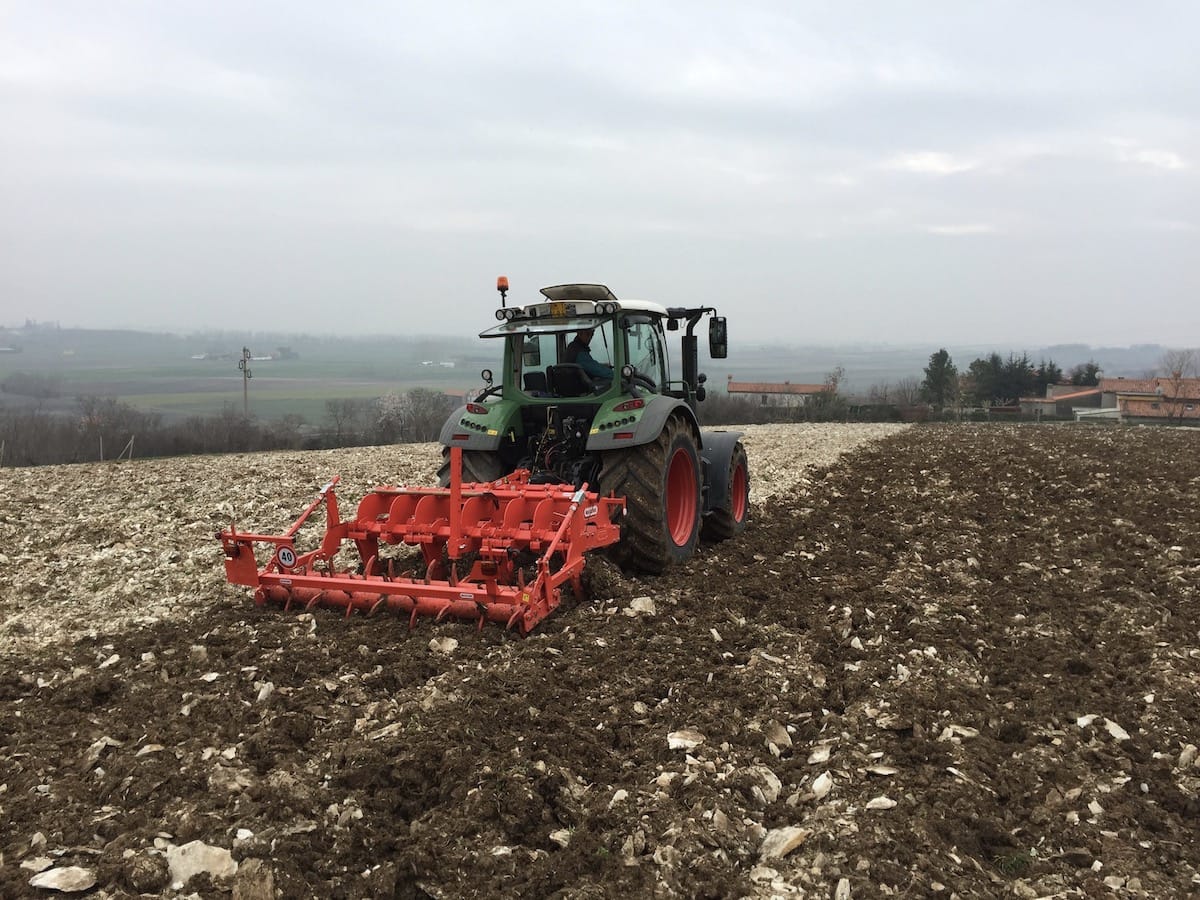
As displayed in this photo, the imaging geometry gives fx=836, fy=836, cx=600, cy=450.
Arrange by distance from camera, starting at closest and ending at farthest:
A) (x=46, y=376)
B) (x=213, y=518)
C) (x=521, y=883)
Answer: (x=521, y=883)
(x=213, y=518)
(x=46, y=376)

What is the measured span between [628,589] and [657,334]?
9.42ft

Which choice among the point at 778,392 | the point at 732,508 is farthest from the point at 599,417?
the point at 778,392

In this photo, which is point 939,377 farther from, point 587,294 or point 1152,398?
point 587,294

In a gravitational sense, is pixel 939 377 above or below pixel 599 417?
above

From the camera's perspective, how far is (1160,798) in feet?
12.1

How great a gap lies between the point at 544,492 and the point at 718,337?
2.93 m

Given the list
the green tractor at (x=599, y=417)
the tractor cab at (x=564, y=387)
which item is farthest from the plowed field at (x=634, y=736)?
the tractor cab at (x=564, y=387)

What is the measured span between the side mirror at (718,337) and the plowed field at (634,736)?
2.02 metres

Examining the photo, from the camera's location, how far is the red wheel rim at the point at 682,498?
757 centimetres

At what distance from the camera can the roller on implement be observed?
5.62 metres

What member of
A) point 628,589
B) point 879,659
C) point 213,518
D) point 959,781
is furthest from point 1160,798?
point 213,518

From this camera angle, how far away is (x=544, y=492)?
20.1ft

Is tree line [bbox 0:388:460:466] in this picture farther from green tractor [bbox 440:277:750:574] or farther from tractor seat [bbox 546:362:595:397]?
tractor seat [bbox 546:362:595:397]

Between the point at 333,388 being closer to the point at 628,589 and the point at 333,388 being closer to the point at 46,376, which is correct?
the point at 46,376
